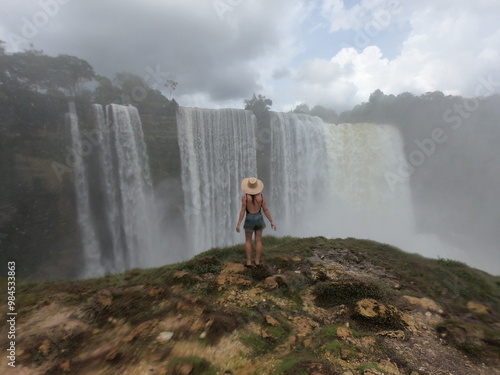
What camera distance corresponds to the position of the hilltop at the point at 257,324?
2467 millimetres

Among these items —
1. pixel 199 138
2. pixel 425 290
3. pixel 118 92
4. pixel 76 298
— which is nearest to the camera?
pixel 76 298

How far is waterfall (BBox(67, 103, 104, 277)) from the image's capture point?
18953 mm

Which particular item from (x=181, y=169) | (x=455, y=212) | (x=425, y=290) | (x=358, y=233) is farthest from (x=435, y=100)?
(x=425, y=290)

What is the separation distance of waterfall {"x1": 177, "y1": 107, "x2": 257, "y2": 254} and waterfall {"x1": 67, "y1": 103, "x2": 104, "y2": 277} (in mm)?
7720

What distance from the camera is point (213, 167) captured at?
77.8ft

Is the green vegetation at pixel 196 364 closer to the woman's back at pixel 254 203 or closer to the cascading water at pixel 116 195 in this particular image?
the woman's back at pixel 254 203

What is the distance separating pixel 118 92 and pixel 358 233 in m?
31.7

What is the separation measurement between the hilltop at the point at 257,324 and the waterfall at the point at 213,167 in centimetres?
1853

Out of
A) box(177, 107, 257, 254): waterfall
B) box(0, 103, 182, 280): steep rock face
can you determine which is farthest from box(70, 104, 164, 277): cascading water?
box(177, 107, 257, 254): waterfall

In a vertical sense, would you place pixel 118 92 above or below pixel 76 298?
above

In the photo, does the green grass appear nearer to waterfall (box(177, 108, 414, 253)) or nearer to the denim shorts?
the denim shorts

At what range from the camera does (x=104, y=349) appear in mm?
2803

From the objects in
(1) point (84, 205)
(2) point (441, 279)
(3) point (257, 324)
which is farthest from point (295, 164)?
(3) point (257, 324)

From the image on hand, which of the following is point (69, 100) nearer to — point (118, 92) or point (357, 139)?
point (118, 92)
